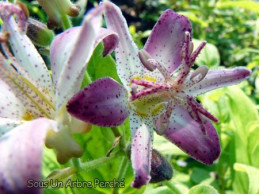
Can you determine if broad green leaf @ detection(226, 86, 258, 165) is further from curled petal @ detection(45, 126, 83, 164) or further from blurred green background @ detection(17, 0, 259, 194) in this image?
curled petal @ detection(45, 126, 83, 164)

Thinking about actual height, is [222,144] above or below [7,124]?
below

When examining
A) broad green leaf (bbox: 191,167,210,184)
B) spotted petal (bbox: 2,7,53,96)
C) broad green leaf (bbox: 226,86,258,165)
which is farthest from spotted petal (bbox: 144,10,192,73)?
broad green leaf (bbox: 191,167,210,184)

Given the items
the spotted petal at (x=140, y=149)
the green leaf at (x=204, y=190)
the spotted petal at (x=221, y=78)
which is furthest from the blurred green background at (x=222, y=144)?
the spotted petal at (x=221, y=78)

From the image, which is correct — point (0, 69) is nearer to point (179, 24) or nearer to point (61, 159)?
point (61, 159)

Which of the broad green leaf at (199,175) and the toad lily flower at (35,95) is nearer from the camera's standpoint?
the toad lily flower at (35,95)

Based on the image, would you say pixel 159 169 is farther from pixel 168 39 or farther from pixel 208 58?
pixel 208 58

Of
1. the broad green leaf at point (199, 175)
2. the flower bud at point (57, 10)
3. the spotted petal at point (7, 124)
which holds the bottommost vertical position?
the broad green leaf at point (199, 175)

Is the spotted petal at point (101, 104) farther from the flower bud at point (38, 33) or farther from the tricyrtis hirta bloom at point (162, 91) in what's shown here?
the flower bud at point (38, 33)

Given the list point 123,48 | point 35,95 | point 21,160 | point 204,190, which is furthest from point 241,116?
point 21,160
